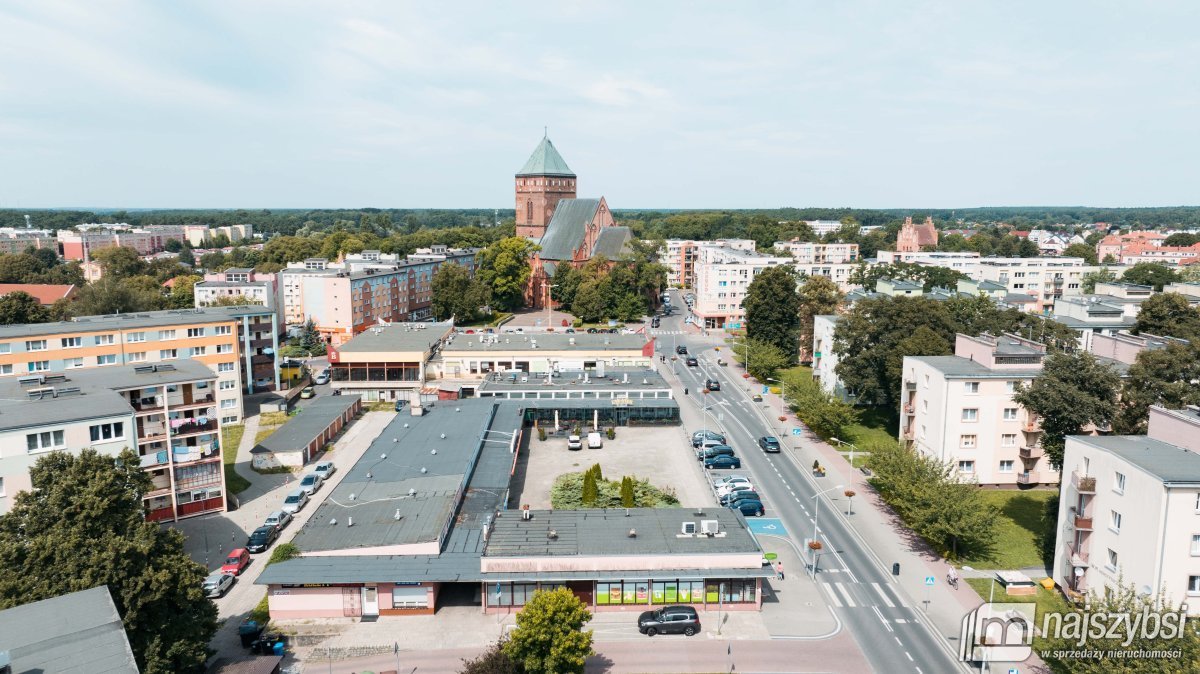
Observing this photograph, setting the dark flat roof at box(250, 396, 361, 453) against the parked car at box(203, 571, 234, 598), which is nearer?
the parked car at box(203, 571, 234, 598)

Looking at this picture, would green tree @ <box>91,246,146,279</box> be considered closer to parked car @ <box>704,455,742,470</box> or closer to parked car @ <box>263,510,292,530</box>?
parked car @ <box>263,510,292,530</box>

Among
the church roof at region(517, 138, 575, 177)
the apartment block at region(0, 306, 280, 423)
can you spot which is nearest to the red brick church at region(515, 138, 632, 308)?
the church roof at region(517, 138, 575, 177)

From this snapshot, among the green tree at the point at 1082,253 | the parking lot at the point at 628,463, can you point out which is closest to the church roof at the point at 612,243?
the parking lot at the point at 628,463

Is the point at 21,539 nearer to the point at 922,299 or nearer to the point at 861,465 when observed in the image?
the point at 861,465

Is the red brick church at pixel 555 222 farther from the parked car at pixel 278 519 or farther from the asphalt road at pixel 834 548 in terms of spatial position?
the parked car at pixel 278 519

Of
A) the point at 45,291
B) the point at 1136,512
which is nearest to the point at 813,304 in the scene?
the point at 1136,512

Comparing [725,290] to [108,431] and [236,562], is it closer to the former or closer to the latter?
[236,562]
